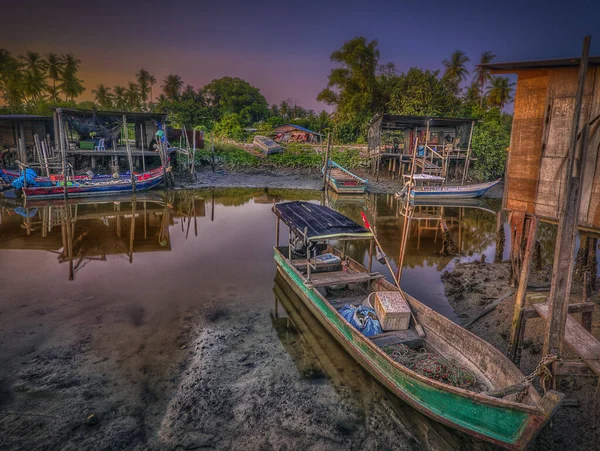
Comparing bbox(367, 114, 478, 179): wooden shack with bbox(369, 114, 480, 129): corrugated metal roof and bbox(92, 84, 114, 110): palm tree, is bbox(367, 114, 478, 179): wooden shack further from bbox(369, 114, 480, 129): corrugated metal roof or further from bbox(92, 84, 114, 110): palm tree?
bbox(92, 84, 114, 110): palm tree

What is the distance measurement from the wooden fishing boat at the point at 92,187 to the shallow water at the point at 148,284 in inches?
71.1

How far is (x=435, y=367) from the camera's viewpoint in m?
5.90

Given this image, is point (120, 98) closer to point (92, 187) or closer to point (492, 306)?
point (92, 187)

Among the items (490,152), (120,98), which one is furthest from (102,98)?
(490,152)

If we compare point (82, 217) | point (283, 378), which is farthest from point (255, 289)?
point (82, 217)

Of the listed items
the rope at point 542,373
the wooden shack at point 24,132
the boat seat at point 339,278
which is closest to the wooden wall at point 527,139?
the rope at point 542,373

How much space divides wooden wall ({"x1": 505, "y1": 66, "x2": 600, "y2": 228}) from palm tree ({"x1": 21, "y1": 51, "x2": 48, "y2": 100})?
188ft

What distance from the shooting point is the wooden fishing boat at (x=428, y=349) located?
4.54 meters

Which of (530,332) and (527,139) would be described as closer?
(527,139)

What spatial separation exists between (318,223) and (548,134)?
17.7 ft

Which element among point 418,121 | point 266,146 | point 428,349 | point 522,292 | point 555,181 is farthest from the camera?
point 266,146

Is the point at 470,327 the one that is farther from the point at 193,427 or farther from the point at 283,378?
the point at 193,427

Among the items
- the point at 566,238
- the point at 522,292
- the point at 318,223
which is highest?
the point at 566,238

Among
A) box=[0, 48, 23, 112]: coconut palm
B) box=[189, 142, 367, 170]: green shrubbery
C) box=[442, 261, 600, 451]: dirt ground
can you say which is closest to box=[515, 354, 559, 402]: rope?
box=[442, 261, 600, 451]: dirt ground
